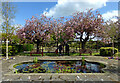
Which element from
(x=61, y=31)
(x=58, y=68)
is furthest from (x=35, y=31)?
(x=58, y=68)

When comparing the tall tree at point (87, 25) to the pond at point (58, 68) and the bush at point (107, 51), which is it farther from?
the pond at point (58, 68)

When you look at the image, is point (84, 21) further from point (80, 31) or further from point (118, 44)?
point (118, 44)

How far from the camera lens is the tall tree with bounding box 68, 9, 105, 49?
40.2 ft

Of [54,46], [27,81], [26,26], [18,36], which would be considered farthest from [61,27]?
[27,81]

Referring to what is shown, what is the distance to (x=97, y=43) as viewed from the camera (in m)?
13.1

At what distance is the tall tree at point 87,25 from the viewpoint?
12.2m

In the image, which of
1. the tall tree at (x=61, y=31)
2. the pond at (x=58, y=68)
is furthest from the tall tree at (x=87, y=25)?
the pond at (x=58, y=68)

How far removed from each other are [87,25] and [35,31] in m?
7.02

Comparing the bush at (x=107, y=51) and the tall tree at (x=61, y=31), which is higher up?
the tall tree at (x=61, y=31)

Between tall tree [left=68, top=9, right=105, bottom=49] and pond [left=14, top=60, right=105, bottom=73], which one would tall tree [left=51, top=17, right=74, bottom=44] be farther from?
pond [left=14, top=60, right=105, bottom=73]

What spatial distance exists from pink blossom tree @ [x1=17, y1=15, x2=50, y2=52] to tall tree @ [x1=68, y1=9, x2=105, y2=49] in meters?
3.64

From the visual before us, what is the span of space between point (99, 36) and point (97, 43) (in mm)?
996

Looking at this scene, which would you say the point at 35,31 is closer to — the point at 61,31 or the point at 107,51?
the point at 61,31

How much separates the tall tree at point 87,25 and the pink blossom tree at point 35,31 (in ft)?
12.0
